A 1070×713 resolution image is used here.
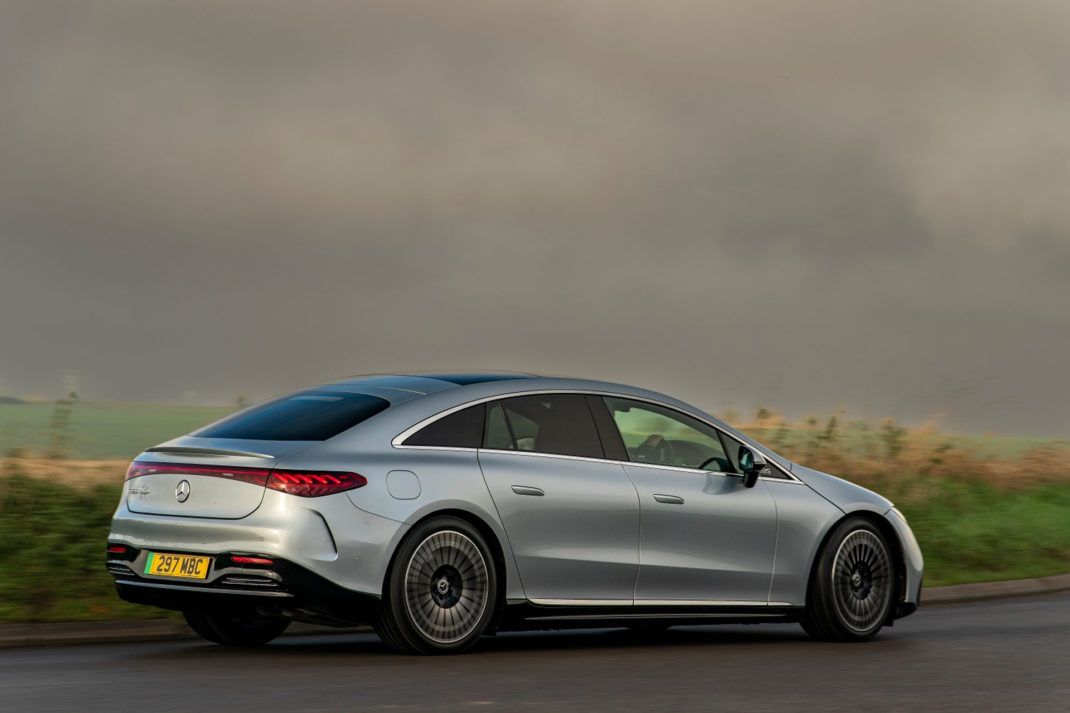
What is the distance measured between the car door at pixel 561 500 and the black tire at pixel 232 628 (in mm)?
1713

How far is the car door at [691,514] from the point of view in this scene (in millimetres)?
9438

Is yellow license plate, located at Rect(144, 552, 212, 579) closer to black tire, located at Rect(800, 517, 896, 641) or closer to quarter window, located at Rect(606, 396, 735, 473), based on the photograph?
quarter window, located at Rect(606, 396, 735, 473)

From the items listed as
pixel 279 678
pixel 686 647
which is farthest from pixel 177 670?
pixel 686 647

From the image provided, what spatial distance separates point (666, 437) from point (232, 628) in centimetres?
307

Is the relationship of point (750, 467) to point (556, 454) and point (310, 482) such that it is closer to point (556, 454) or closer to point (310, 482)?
point (556, 454)

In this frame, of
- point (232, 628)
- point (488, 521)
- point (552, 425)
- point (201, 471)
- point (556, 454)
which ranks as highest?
point (552, 425)

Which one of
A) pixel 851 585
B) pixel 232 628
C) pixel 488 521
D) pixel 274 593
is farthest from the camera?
pixel 851 585

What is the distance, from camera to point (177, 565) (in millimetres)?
8328

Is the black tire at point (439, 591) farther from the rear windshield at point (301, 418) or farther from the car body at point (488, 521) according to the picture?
the rear windshield at point (301, 418)

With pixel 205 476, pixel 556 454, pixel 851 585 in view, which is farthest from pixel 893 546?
pixel 205 476

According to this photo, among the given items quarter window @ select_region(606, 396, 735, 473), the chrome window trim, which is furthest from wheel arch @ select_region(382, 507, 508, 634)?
quarter window @ select_region(606, 396, 735, 473)

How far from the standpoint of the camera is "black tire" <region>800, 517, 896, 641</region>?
1022 centimetres

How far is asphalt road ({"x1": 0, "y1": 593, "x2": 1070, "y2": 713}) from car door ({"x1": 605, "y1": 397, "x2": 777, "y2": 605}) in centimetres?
45

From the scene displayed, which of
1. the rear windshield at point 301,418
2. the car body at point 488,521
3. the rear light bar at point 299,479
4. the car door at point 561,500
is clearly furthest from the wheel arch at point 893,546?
the rear light bar at point 299,479
